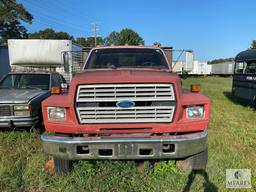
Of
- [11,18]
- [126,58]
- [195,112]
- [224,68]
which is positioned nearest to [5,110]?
[126,58]

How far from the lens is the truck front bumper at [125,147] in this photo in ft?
11.2

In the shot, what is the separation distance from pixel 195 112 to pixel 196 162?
0.91 metres

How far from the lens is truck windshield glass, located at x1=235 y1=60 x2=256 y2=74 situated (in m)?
10.4

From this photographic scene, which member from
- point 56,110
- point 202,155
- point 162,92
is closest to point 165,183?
point 202,155

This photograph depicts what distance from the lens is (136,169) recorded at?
4.14 metres

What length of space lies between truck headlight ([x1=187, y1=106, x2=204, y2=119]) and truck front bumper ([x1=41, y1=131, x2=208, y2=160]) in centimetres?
30

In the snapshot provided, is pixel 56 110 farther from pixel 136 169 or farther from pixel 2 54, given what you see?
pixel 2 54

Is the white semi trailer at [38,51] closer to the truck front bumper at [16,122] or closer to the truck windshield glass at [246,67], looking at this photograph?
the truck front bumper at [16,122]

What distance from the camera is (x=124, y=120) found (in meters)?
3.55

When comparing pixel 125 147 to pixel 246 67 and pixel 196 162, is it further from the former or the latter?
pixel 246 67

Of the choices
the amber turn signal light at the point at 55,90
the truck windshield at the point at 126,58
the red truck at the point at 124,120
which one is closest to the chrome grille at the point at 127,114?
the red truck at the point at 124,120

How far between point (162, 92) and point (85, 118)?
110 centimetres

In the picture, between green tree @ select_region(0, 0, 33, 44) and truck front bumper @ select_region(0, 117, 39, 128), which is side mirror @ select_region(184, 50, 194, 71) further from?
green tree @ select_region(0, 0, 33, 44)

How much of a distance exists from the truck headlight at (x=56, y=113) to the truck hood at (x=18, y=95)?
8.19ft
